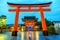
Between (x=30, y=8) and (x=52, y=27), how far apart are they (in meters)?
0.89

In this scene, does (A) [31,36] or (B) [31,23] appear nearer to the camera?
(A) [31,36]

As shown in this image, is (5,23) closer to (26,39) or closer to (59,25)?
(26,39)

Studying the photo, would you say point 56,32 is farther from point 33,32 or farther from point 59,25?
point 33,32

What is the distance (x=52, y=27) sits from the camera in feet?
13.9

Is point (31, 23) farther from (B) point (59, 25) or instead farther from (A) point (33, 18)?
(B) point (59, 25)

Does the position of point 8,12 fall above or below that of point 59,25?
above

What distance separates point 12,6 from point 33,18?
0.75m

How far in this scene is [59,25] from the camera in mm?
4332

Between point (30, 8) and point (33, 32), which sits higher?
point (30, 8)

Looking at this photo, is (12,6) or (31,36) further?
(12,6)

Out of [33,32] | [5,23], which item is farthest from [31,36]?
[5,23]

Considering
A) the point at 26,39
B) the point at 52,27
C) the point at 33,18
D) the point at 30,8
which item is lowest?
the point at 26,39

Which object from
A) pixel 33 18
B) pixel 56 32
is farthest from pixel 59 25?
pixel 33 18

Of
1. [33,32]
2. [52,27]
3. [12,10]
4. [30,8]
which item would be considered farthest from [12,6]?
[52,27]
